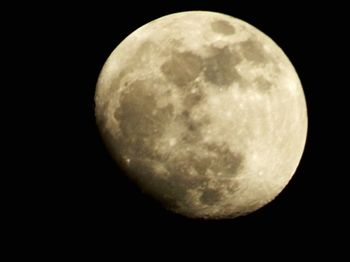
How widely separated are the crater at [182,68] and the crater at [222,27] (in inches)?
11.9

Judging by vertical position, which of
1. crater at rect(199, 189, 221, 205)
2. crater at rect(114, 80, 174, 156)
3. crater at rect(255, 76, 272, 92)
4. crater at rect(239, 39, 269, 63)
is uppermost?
crater at rect(239, 39, 269, 63)

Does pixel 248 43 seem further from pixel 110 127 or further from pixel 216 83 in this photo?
pixel 110 127

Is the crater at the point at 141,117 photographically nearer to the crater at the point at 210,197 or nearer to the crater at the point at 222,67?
the crater at the point at 222,67

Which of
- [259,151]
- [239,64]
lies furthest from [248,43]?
[259,151]

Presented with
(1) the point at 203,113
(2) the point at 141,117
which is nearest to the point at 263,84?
(1) the point at 203,113

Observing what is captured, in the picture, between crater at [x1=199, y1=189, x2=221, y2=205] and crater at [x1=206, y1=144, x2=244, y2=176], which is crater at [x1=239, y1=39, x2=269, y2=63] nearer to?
crater at [x1=206, y1=144, x2=244, y2=176]

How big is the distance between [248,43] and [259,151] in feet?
2.48

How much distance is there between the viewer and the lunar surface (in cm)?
270

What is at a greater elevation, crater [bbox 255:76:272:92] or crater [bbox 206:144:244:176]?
crater [bbox 255:76:272:92]

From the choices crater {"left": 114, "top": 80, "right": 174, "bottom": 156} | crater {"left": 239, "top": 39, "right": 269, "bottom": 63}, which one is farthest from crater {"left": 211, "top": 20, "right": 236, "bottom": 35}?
crater {"left": 114, "top": 80, "right": 174, "bottom": 156}

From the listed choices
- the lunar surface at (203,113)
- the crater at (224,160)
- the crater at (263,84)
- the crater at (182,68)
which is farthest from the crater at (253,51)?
the crater at (224,160)

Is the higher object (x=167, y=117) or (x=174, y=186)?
(x=167, y=117)

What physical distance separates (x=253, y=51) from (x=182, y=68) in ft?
1.73

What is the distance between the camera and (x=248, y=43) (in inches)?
114
